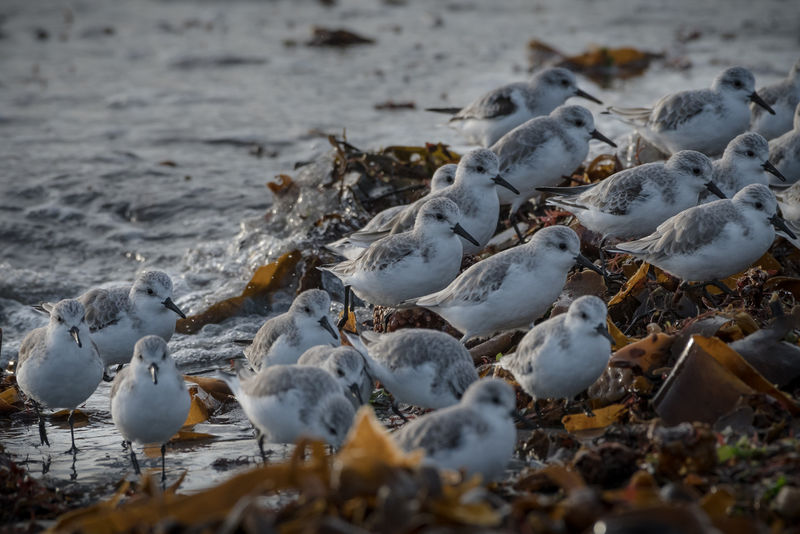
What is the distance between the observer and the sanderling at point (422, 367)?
5422mm

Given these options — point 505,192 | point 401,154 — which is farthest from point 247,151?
point 505,192

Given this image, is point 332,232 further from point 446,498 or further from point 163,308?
point 446,498

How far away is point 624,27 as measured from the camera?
65.4 ft

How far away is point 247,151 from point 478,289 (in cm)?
774

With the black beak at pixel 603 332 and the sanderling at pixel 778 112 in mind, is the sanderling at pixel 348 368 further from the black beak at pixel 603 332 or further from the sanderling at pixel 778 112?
the sanderling at pixel 778 112

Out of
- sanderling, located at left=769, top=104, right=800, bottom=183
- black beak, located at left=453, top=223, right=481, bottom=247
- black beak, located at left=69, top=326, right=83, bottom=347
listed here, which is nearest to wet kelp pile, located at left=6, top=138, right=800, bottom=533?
black beak, located at left=453, top=223, right=481, bottom=247

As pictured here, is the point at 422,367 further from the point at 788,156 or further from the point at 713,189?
the point at 788,156

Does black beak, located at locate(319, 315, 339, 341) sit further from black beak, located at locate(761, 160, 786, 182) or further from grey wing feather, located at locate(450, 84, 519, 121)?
grey wing feather, located at locate(450, 84, 519, 121)

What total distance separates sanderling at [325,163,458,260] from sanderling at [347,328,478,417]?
181 cm

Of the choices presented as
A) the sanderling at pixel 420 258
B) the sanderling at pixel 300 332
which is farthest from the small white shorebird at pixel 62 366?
the sanderling at pixel 420 258

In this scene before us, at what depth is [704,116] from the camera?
27.4 feet

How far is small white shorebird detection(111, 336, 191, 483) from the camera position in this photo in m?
5.31

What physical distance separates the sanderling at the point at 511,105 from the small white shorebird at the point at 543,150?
1084 millimetres

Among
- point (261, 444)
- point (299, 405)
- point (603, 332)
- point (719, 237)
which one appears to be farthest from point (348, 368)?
point (719, 237)
